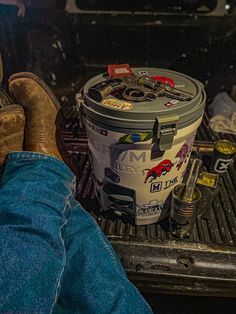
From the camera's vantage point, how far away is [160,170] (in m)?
0.98

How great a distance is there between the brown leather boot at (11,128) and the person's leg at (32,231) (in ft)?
0.29

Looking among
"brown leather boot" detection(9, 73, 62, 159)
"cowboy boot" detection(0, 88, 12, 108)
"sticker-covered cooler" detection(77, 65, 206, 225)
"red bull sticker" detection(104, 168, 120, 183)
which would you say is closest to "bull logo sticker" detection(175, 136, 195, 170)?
"sticker-covered cooler" detection(77, 65, 206, 225)

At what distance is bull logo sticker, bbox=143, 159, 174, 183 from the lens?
37.9 inches

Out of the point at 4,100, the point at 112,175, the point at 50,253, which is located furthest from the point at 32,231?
the point at 4,100

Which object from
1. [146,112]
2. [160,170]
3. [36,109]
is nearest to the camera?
[146,112]

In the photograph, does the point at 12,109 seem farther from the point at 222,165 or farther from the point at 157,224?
the point at 222,165

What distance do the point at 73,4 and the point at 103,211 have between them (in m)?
1.43

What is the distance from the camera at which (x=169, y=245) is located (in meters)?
1.06

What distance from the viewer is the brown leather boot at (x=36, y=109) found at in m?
1.10

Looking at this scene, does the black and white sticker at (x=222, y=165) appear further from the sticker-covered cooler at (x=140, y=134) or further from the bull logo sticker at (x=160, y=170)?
the bull logo sticker at (x=160, y=170)

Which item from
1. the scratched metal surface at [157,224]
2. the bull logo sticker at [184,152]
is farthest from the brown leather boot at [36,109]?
the bull logo sticker at [184,152]

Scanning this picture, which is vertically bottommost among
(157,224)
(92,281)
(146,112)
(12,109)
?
(157,224)

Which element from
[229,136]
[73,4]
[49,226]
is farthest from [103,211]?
[73,4]

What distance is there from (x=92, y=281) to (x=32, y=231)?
20cm
